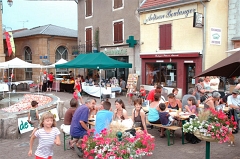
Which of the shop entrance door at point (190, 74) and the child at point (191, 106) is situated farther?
the shop entrance door at point (190, 74)

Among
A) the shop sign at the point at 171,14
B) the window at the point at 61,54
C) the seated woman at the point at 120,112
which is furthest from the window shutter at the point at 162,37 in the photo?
the window at the point at 61,54

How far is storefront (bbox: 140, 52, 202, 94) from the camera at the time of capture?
15.0 m

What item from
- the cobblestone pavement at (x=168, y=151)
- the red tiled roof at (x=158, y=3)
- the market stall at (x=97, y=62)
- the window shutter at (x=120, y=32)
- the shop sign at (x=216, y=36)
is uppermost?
the red tiled roof at (x=158, y=3)

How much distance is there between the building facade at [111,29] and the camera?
1880cm

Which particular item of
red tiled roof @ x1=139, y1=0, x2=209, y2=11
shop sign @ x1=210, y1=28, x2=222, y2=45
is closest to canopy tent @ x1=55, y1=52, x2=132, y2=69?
red tiled roof @ x1=139, y1=0, x2=209, y2=11

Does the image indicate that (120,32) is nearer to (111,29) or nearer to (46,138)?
(111,29)

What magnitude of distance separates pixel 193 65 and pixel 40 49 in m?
15.8

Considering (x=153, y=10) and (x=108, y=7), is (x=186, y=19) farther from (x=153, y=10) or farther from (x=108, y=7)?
(x=108, y=7)

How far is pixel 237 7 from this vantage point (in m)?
14.7

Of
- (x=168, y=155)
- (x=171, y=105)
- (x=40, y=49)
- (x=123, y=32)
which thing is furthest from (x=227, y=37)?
(x=40, y=49)

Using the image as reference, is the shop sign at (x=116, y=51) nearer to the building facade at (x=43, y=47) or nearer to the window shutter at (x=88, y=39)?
the window shutter at (x=88, y=39)

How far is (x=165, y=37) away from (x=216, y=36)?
9.83ft

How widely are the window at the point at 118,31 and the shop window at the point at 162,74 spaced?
3415 millimetres

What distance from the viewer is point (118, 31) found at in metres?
20.0
